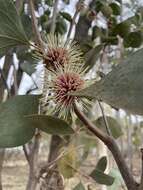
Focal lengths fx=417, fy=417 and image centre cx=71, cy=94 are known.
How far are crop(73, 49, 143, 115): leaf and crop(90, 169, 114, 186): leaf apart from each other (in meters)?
0.39

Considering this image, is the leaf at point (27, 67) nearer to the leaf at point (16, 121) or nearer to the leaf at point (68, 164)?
the leaf at point (68, 164)

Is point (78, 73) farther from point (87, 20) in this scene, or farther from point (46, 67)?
point (87, 20)

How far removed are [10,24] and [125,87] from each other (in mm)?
263

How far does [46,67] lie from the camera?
56 centimetres

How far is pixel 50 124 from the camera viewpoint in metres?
0.54

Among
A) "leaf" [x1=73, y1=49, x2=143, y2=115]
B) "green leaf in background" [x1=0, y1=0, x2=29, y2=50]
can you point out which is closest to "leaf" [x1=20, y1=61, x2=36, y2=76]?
"green leaf in background" [x1=0, y1=0, x2=29, y2=50]

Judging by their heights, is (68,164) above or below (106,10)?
below

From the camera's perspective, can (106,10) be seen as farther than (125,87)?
Yes

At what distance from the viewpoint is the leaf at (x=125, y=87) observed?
36 centimetres

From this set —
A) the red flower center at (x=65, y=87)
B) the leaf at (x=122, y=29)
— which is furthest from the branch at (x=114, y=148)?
the leaf at (x=122, y=29)

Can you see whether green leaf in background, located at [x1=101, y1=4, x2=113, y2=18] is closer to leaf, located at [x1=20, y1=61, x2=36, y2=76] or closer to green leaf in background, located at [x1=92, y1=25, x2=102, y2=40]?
green leaf in background, located at [x1=92, y1=25, x2=102, y2=40]

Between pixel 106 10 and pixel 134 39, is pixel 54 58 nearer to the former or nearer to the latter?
pixel 134 39

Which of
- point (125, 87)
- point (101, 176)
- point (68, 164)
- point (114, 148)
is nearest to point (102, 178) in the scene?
point (101, 176)

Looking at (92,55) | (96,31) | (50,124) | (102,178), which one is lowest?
(102,178)
